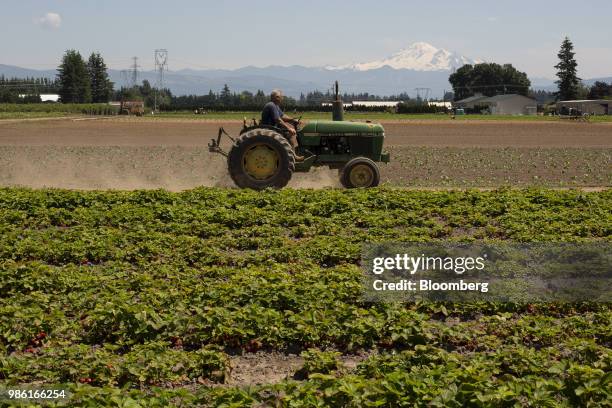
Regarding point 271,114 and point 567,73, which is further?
point 567,73

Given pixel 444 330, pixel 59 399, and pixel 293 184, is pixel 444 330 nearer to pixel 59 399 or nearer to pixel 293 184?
pixel 59 399

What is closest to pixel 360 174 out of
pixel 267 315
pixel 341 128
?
pixel 341 128

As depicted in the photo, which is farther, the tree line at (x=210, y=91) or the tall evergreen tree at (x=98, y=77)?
the tall evergreen tree at (x=98, y=77)

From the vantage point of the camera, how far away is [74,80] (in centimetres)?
13488

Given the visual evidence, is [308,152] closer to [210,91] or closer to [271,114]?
[271,114]

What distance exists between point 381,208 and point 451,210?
114 cm

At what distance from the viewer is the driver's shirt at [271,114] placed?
14.7m

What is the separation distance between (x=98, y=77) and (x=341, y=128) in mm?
142771

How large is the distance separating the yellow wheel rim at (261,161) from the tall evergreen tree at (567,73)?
345 feet

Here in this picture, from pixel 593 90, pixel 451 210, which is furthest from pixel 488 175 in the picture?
pixel 593 90

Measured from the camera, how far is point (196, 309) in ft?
24.2

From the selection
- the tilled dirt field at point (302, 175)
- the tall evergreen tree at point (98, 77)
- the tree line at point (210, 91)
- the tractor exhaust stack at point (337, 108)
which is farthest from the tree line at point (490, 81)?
the tractor exhaust stack at point (337, 108)

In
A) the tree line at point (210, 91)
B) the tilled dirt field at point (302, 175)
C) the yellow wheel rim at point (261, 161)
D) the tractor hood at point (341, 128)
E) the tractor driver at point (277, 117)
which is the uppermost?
the tree line at point (210, 91)

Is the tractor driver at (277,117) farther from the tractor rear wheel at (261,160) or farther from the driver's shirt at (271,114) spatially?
the tractor rear wheel at (261,160)
